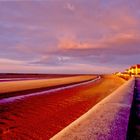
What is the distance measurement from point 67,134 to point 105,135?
25.6 inches

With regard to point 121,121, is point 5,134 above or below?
below

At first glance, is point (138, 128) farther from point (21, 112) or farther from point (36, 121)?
point (21, 112)

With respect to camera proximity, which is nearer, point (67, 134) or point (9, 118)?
point (67, 134)

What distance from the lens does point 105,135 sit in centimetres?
455

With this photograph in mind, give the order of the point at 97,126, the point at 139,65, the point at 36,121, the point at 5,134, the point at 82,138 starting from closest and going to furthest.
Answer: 1. the point at 82,138
2. the point at 97,126
3. the point at 5,134
4. the point at 36,121
5. the point at 139,65

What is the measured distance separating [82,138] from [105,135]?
436 millimetres

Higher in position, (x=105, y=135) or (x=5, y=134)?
(x=105, y=135)

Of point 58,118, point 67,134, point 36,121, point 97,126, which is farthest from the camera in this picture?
point 58,118

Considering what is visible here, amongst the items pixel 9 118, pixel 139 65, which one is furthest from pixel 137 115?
pixel 139 65

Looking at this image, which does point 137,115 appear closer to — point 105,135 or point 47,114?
point 47,114

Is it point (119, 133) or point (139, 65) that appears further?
point (139, 65)

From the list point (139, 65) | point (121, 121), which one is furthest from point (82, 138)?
point (139, 65)

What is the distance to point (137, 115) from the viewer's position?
9.25 m

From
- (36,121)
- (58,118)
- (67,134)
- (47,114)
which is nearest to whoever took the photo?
(67,134)
